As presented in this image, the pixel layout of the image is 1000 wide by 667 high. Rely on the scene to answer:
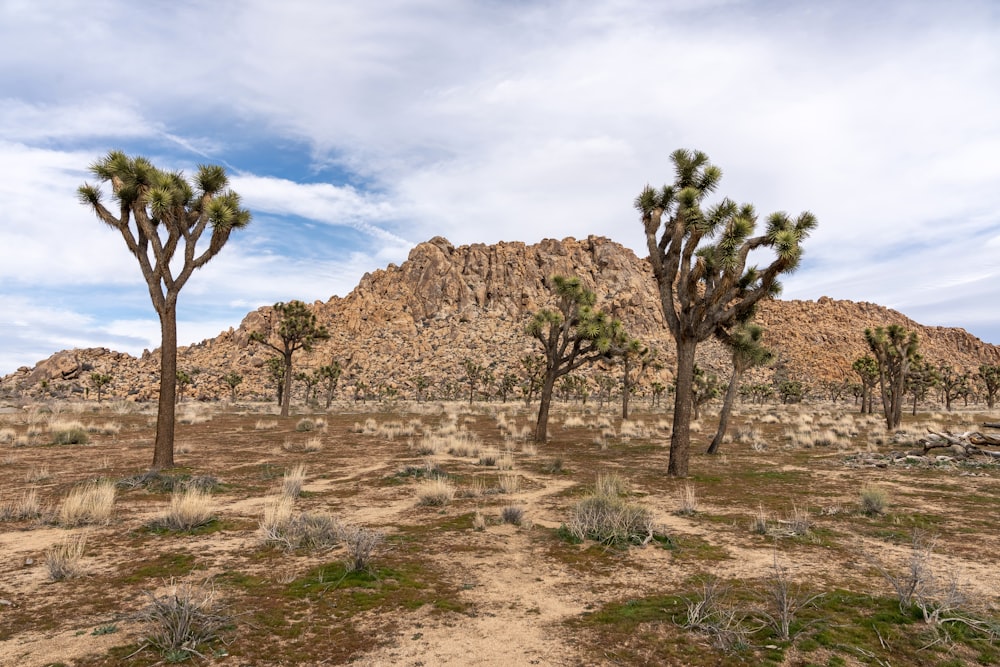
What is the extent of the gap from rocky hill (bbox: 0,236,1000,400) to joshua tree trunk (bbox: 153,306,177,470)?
63208 mm

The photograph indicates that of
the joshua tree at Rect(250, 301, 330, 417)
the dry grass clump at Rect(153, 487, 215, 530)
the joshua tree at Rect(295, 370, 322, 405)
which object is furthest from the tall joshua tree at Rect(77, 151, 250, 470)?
the joshua tree at Rect(295, 370, 322, 405)

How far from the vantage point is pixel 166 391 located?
561 inches

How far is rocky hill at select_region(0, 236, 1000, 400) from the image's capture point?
281ft

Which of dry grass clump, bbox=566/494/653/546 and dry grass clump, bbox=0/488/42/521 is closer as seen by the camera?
dry grass clump, bbox=566/494/653/546

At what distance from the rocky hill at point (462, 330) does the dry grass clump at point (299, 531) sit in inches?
2804

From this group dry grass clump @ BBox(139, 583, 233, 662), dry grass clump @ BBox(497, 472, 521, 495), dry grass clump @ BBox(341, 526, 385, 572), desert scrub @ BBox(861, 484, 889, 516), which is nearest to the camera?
dry grass clump @ BBox(139, 583, 233, 662)

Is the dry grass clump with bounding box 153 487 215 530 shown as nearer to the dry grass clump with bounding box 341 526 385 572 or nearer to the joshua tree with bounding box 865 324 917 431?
the dry grass clump with bounding box 341 526 385 572

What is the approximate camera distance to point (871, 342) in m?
32.3

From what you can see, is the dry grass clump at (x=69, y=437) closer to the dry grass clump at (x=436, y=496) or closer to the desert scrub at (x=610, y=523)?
the dry grass clump at (x=436, y=496)

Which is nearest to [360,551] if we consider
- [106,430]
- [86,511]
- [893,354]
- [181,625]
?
[181,625]

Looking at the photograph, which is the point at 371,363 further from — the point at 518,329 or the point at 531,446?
the point at 531,446

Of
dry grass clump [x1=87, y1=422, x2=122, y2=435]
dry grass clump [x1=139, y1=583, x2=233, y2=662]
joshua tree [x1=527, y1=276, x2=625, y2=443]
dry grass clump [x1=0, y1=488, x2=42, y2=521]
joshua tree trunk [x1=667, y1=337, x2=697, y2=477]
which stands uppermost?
joshua tree [x1=527, y1=276, x2=625, y2=443]

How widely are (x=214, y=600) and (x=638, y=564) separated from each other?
534cm

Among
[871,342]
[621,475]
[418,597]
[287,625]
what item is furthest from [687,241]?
[871,342]
